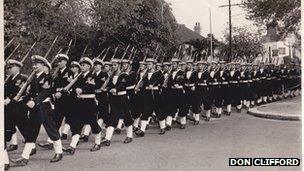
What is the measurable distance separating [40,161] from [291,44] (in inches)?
371

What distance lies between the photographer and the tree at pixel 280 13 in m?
13.5

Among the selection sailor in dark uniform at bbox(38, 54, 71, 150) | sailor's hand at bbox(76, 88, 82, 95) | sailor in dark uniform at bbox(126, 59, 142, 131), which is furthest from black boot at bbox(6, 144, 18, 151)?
sailor in dark uniform at bbox(126, 59, 142, 131)

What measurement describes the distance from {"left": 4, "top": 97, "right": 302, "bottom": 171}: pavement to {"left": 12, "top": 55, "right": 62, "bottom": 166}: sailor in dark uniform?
0.66 ft

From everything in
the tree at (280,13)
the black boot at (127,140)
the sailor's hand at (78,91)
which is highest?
the tree at (280,13)

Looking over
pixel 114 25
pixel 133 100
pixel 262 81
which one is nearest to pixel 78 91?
pixel 133 100

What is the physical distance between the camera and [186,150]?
8.70m

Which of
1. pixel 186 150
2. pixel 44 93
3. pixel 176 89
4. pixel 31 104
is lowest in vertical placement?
pixel 186 150

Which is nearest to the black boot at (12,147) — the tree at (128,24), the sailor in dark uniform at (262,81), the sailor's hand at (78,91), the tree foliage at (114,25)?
the sailor's hand at (78,91)

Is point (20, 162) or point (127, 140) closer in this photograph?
point (20, 162)

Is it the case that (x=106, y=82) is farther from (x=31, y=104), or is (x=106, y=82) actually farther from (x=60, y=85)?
(x=31, y=104)

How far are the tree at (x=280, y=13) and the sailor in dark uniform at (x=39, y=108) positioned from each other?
707 cm

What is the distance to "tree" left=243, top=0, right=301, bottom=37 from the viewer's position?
13453 mm

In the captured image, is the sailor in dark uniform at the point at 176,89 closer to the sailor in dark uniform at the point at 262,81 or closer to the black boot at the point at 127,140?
the black boot at the point at 127,140

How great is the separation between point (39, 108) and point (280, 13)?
7.80m
